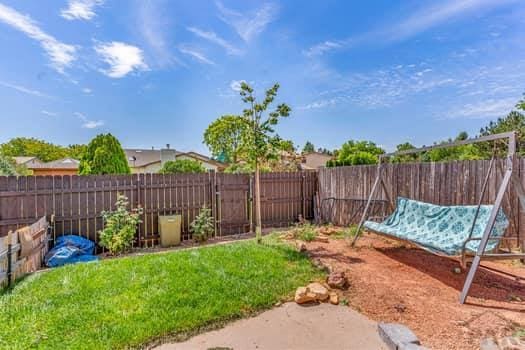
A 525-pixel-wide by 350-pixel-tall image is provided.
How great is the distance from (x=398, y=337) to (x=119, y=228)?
16.6ft

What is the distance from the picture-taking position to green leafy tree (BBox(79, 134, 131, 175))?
7473mm

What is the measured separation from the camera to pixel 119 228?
5465 mm

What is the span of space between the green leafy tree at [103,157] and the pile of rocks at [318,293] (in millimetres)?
6511

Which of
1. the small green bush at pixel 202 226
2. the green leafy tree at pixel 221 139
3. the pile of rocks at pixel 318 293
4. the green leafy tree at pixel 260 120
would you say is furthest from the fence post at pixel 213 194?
the green leafy tree at pixel 221 139

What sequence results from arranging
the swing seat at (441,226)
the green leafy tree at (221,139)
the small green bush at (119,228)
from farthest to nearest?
the green leafy tree at (221,139), the small green bush at (119,228), the swing seat at (441,226)

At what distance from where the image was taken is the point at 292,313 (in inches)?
107

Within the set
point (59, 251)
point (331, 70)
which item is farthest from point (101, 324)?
point (331, 70)

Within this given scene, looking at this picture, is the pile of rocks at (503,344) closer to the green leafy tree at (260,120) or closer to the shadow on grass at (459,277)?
the shadow on grass at (459,277)

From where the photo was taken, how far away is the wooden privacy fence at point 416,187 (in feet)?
14.3

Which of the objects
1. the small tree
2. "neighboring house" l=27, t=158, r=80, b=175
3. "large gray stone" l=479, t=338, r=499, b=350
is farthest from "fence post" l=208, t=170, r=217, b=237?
"neighboring house" l=27, t=158, r=80, b=175

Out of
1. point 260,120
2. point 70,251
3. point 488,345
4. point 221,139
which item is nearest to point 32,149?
point 221,139

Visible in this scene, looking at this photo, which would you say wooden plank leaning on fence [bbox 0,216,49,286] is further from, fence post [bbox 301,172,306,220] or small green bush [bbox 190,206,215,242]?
fence post [bbox 301,172,306,220]

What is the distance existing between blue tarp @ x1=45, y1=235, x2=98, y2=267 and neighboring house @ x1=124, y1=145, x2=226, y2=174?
17.1 metres

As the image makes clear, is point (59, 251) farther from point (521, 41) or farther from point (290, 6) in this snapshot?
point (521, 41)
